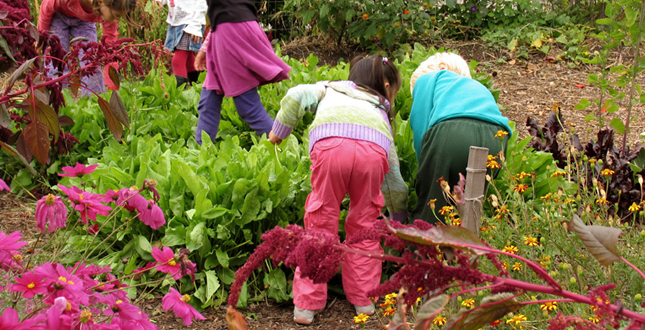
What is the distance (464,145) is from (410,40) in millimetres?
5514

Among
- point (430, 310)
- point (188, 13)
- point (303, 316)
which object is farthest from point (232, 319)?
point (188, 13)

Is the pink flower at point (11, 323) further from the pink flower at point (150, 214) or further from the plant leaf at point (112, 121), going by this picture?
the plant leaf at point (112, 121)

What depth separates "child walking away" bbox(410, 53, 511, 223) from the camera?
9.40 ft

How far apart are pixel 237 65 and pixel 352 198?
1846 millimetres

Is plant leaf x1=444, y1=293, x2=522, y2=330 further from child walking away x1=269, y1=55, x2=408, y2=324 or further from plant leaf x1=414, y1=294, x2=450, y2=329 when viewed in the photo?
child walking away x1=269, y1=55, x2=408, y2=324

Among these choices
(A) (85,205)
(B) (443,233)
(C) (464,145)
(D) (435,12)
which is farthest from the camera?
(D) (435,12)

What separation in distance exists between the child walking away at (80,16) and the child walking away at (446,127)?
9.46 ft

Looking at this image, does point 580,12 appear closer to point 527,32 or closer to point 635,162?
point 527,32

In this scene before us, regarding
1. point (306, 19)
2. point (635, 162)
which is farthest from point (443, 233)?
point (306, 19)

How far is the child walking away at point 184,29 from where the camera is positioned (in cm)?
594

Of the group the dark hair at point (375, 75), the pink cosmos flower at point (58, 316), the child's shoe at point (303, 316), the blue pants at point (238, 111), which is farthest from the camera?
the blue pants at point (238, 111)

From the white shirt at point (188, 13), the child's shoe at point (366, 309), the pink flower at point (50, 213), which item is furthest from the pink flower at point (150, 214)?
the white shirt at point (188, 13)

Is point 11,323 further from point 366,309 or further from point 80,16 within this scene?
point 80,16

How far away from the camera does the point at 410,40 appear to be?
805 centimetres
